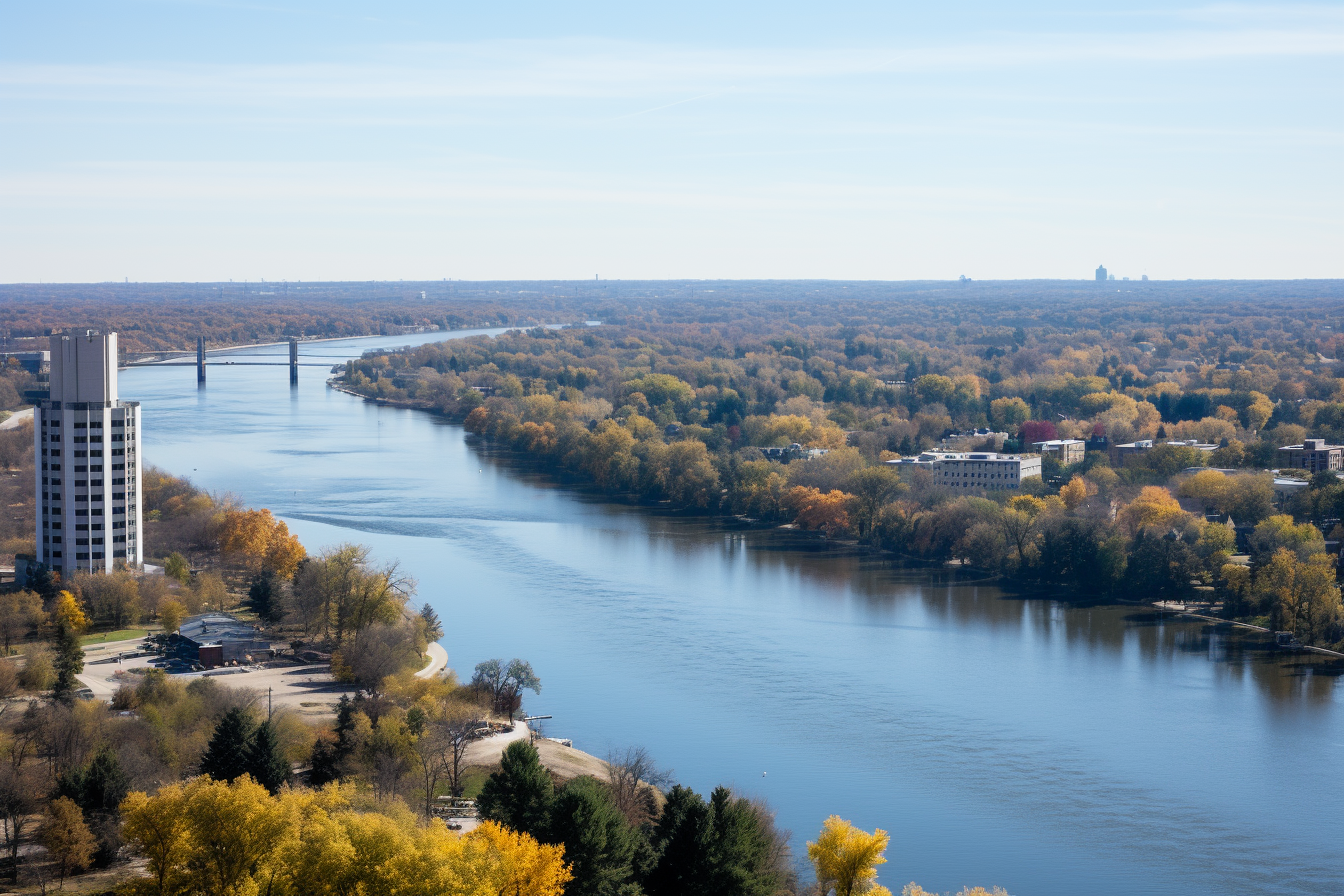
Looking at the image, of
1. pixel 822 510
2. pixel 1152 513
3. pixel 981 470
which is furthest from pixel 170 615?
pixel 981 470

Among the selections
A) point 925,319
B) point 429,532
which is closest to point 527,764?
point 429,532

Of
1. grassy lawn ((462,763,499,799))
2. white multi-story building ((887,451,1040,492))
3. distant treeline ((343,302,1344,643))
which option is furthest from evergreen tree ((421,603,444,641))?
white multi-story building ((887,451,1040,492))

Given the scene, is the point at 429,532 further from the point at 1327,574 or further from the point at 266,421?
the point at 266,421

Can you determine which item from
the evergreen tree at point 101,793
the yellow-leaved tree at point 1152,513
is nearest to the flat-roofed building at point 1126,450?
the yellow-leaved tree at point 1152,513

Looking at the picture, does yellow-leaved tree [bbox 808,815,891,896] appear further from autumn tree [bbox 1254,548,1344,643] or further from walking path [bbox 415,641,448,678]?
autumn tree [bbox 1254,548,1344,643]

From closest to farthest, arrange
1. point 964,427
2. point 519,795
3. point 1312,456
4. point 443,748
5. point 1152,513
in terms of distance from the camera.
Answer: point 519,795 < point 443,748 < point 1152,513 < point 1312,456 < point 964,427

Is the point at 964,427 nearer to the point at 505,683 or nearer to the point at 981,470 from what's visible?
the point at 981,470
